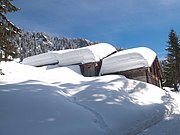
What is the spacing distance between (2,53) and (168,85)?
4282 cm

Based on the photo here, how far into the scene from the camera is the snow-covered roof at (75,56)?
3209 centimetres

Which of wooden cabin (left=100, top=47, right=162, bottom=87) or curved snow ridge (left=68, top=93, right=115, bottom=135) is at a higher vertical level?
wooden cabin (left=100, top=47, right=162, bottom=87)

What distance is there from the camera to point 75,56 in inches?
1296

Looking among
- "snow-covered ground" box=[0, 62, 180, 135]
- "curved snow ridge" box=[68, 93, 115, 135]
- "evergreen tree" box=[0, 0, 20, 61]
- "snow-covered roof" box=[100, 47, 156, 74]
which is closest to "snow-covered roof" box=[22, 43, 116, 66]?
"snow-covered roof" box=[100, 47, 156, 74]

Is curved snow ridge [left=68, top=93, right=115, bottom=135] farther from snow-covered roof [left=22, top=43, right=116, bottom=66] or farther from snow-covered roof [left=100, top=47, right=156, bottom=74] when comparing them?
snow-covered roof [left=22, top=43, right=116, bottom=66]

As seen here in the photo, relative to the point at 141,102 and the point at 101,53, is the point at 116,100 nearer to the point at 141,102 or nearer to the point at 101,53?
the point at 141,102

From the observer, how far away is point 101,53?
3353cm

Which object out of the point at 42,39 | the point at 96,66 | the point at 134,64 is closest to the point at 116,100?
the point at 134,64

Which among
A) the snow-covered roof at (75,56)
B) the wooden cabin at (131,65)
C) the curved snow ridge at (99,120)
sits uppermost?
the snow-covered roof at (75,56)

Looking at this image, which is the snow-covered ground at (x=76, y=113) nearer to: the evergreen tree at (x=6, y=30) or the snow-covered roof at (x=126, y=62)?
the evergreen tree at (x=6, y=30)

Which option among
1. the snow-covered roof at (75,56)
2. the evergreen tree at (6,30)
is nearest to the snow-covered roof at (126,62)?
the snow-covered roof at (75,56)

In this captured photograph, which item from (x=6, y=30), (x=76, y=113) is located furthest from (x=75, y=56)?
(x=76, y=113)

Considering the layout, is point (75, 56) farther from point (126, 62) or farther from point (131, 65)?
point (131, 65)

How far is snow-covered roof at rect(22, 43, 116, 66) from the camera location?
3209cm
